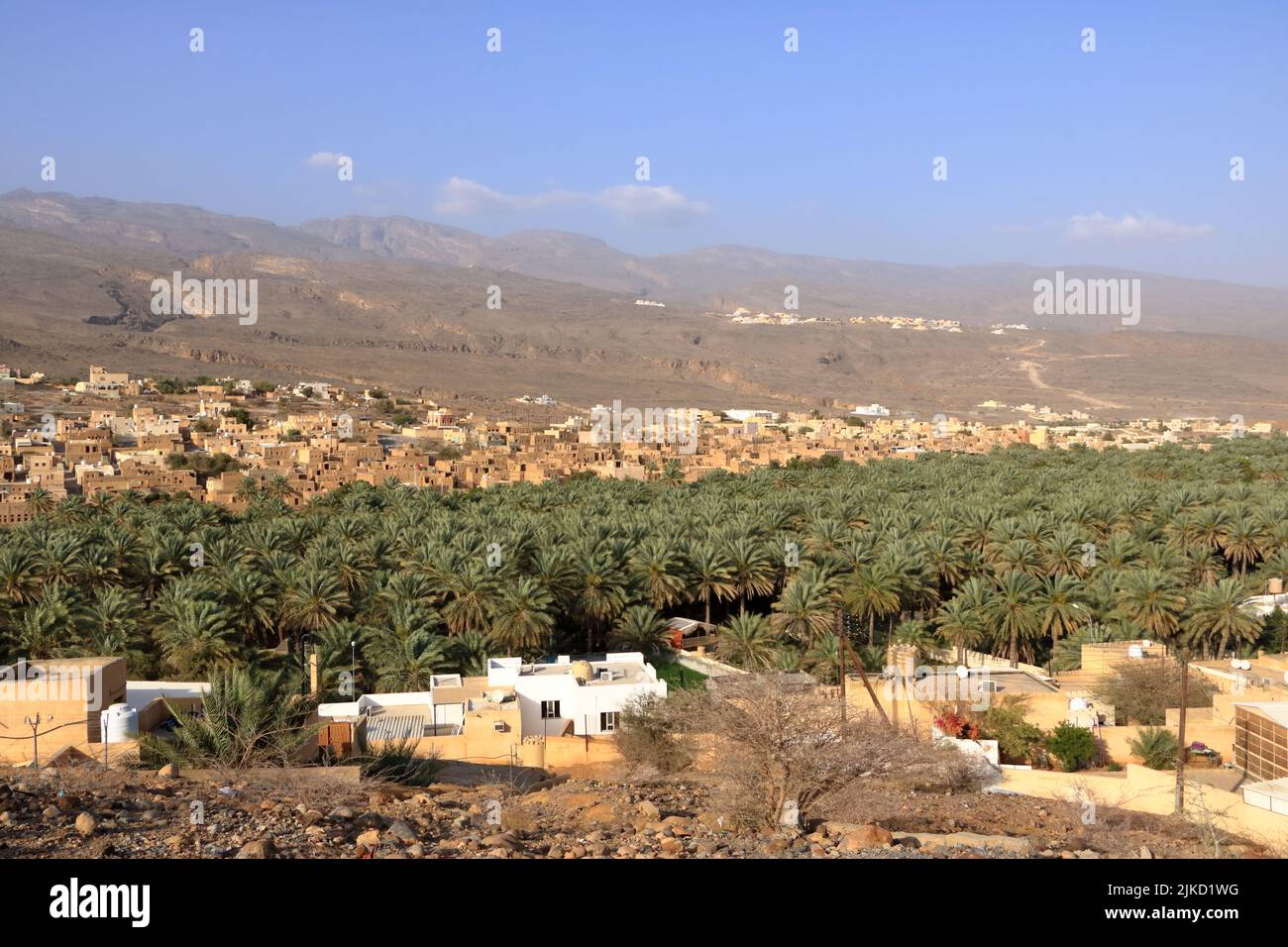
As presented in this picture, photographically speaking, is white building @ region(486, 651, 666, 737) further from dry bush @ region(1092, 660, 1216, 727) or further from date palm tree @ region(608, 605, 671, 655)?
dry bush @ region(1092, 660, 1216, 727)

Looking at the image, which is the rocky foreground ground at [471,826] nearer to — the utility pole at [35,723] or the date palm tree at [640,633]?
the utility pole at [35,723]

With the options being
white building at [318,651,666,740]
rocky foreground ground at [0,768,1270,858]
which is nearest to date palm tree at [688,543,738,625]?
white building at [318,651,666,740]

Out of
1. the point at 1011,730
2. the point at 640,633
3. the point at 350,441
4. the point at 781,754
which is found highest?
the point at 781,754

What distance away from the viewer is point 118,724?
1261cm

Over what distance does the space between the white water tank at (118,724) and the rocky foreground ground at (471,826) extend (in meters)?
1.78

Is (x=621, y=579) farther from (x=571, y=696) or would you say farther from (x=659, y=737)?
(x=659, y=737)

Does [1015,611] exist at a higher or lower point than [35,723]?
lower

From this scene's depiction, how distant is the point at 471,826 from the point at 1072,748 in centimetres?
1046

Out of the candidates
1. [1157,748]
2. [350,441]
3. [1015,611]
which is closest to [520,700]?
[1157,748]

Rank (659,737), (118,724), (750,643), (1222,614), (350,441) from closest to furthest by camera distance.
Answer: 1. (118,724)
2. (659,737)
3. (750,643)
4. (1222,614)
5. (350,441)

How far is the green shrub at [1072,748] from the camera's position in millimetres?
16203

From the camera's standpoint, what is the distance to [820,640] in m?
22.7
